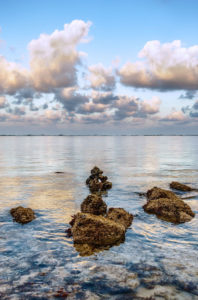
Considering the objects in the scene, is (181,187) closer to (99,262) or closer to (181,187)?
(181,187)

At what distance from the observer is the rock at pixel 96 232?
11.7 meters

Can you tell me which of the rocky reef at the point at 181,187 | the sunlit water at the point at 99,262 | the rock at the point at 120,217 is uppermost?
the rock at the point at 120,217

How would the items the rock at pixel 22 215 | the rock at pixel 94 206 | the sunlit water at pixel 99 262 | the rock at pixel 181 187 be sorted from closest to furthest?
1. the sunlit water at pixel 99 262
2. the rock at pixel 22 215
3. the rock at pixel 94 206
4. the rock at pixel 181 187

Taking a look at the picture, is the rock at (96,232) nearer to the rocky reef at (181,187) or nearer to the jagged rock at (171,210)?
the jagged rock at (171,210)

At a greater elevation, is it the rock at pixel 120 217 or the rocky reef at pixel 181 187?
the rock at pixel 120 217

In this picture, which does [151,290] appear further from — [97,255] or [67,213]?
[67,213]

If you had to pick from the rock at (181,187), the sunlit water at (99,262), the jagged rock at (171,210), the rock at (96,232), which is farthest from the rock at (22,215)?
the rock at (181,187)

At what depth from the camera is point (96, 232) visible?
1173 centimetres

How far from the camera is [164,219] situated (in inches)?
629

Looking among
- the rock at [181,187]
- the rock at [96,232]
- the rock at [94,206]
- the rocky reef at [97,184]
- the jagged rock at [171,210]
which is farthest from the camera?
the rock at [181,187]

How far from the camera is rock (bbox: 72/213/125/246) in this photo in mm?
11680

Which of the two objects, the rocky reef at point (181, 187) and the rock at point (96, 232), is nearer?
the rock at point (96, 232)

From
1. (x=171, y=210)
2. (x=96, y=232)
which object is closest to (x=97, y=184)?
(x=171, y=210)

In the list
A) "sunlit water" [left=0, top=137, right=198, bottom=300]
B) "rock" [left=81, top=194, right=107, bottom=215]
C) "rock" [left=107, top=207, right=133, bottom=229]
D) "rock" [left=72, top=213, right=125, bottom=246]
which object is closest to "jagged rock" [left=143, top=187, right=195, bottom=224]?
"sunlit water" [left=0, top=137, right=198, bottom=300]
